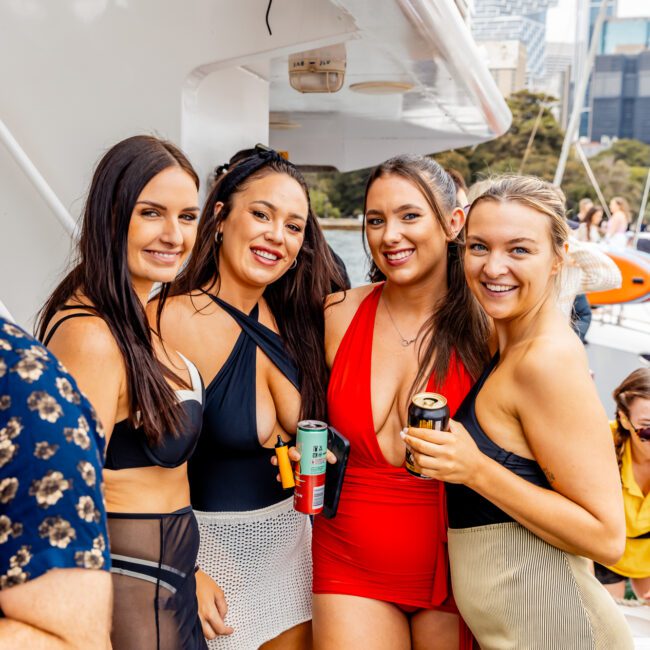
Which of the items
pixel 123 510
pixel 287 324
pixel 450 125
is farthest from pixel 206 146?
pixel 450 125

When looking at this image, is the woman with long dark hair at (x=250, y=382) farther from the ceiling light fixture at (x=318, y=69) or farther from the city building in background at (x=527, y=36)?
the city building in background at (x=527, y=36)

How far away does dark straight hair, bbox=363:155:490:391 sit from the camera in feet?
7.72

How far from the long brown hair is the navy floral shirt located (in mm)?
3169

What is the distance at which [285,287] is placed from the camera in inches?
105

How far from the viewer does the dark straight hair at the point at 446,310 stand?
2.35 metres

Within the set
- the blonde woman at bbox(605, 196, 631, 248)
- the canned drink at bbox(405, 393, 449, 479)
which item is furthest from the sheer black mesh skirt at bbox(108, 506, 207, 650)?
the blonde woman at bbox(605, 196, 631, 248)

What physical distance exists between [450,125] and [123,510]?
6138 mm

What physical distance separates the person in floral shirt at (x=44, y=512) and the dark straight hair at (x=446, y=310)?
147cm

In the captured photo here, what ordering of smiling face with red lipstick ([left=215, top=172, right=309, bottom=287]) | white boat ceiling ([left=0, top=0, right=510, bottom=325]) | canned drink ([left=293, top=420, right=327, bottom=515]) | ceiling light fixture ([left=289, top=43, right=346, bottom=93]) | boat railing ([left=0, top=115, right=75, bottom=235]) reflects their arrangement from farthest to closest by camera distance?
ceiling light fixture ([left=289, top=43, right=346, bottom=93]) < white boat ceiling ([left=0, top=0, right=510, bottom=325]) < boat railing ([left=0, top=115, right=75, bottom=235]) < smiling face with red lipstick ([left=215, top=172, right=309, bottom=287]) < canned drink ([left=293, top=420, right=327, bottom=515])

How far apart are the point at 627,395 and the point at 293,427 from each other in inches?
80.9

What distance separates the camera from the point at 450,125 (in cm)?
721

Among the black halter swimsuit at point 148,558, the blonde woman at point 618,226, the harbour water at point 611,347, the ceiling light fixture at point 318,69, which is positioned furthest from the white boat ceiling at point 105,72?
the blonde woman at point 618,226

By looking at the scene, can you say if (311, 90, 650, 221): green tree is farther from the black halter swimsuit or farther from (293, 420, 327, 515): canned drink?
the black halter swimsuit

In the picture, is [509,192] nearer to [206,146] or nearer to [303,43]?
[303,43]
